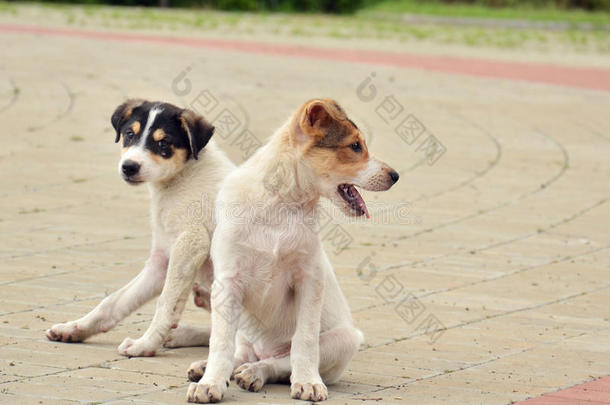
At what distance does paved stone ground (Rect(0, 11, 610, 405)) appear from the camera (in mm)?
5609

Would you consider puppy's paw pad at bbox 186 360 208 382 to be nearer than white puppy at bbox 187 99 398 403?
No

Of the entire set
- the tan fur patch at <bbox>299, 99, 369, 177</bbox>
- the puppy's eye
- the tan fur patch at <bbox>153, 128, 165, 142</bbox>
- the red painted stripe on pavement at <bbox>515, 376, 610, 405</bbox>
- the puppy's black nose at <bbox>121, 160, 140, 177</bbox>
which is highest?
the tan fur patch at <bbox>299, 99, 369, 177</bbox>

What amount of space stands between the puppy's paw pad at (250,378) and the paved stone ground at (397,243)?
2.8 inches

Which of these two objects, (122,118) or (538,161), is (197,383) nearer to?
(122,118)

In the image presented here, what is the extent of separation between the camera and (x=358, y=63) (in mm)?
21547

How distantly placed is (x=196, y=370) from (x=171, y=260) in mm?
755

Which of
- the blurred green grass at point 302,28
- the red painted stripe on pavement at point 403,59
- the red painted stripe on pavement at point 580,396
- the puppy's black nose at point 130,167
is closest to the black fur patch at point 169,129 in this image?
the puppy's black nose at point 130,167

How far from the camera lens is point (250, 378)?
17.2 feet

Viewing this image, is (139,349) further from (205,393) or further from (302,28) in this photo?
(302,28)

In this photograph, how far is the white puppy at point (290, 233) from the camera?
17.0 feet

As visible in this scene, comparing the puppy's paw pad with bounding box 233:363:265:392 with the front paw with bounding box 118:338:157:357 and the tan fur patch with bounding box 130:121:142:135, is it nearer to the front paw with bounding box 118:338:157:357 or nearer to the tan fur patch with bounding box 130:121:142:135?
the front paw with bounding box 118:338:157:357

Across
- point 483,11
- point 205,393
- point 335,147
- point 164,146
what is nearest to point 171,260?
point 164,146

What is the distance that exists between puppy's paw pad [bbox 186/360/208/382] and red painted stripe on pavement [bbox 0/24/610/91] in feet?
50.8

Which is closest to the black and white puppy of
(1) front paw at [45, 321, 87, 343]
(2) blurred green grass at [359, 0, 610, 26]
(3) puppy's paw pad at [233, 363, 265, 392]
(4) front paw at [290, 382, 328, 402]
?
(1) front paw at [45, 321, 87, 343]
